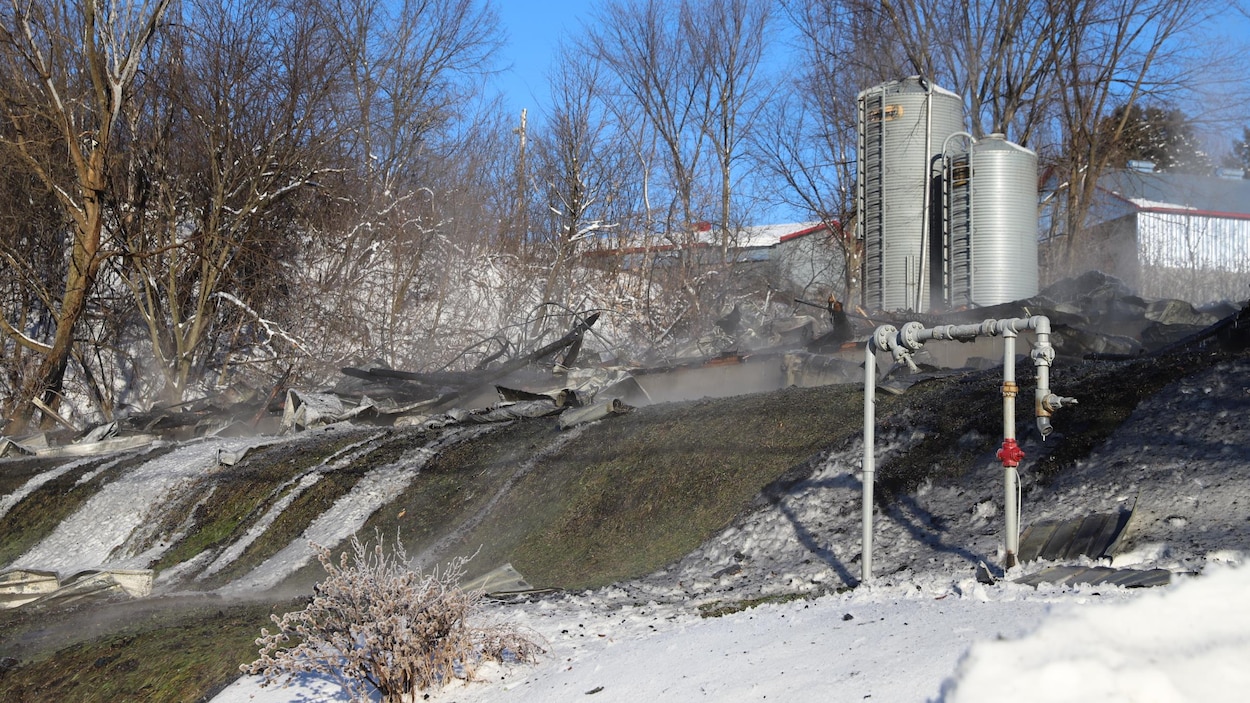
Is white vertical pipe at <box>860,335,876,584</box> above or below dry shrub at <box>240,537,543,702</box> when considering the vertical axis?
above

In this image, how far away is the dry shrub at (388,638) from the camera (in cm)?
541

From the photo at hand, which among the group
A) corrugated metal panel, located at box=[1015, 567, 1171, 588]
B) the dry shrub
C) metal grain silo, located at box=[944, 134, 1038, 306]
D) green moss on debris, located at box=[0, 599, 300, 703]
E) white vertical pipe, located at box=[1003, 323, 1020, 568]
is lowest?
green moss on debris, located at box=[0, 599, 300, 703]

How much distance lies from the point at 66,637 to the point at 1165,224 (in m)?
33.0

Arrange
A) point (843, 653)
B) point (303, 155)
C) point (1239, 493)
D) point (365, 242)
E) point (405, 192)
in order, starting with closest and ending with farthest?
point (843, 653)
point (1239, 493)
point (303, 155)
point (365, 242)
point (405, 192)

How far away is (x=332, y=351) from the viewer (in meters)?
25.7

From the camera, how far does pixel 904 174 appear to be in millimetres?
18188

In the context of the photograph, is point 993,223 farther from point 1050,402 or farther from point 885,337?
point 1050,402

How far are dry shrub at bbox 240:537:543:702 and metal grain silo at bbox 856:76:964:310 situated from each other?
13.6 meters

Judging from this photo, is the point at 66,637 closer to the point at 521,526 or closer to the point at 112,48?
the point at 521,526

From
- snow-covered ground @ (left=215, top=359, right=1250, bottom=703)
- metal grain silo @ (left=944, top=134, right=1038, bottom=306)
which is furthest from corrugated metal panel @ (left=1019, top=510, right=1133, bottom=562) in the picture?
metal grain silo @ (left=944, top=134, right=1038, bottom=306)

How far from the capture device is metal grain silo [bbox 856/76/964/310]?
18047mm

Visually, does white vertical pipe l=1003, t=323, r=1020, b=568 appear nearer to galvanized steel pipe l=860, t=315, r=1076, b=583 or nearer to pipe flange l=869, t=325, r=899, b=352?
galvanized steel pipe l=860, t=315, r=1076, b=583

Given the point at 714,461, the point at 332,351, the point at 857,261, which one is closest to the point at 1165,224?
the point at 857,261

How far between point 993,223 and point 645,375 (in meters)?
6.00
